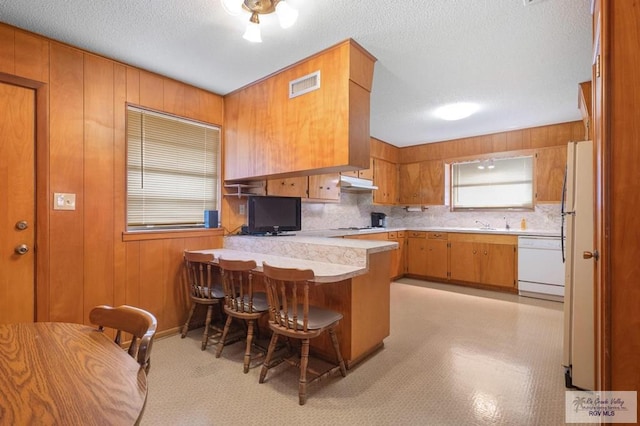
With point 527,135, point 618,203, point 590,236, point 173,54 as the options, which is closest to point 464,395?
point 590,236

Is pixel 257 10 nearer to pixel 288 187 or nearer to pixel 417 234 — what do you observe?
pixel 288 187

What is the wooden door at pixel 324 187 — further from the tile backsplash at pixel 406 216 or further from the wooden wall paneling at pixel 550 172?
the wooden wall paneling at pixel 550 172

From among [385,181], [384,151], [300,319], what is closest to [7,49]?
[300,319]

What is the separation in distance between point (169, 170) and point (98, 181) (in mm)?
624

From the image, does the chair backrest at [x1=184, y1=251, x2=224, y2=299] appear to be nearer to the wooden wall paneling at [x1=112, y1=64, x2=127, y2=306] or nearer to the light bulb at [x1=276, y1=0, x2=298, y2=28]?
the wooden wall paneling at [x1=112, y1=64, x2=127, y2=306]

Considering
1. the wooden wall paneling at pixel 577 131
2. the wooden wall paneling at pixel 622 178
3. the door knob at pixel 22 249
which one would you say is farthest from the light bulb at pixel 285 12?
the wooden wall paneling at pixel 577 131

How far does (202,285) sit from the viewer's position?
2758 millimetres

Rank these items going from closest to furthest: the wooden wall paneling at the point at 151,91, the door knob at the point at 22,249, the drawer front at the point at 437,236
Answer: the door knob at the point at 22,249
the wooden wall paneling at the point at 151,91
the drawer front at the point at 437,236

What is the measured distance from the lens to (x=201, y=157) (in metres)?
3.26

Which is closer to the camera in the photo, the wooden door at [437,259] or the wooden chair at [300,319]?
the wooden chair at [300,319]

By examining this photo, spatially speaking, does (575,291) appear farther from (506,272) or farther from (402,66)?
(506,272)

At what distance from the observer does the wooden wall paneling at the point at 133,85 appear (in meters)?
2.68

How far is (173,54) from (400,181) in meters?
4.63

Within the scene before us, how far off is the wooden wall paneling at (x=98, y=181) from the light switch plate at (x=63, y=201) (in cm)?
8
